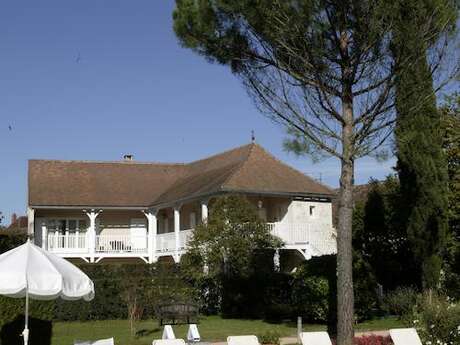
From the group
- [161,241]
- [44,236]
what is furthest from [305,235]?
[44,236]

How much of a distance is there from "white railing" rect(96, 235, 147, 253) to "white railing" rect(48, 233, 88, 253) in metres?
0.83

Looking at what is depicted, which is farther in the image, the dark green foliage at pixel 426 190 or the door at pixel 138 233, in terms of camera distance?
the door at pixel 138 233

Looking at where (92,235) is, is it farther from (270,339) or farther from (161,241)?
(270,339)

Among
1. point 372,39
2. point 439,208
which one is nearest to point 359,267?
point 439,208

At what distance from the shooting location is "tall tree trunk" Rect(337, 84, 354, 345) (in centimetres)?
1354

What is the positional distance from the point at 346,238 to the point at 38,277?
5902 millimetres

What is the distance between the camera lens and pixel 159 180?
42.1m

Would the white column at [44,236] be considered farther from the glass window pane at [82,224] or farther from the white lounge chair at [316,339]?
the white lounge chair at [316,339]

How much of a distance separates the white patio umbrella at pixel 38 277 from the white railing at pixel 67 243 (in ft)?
84.7

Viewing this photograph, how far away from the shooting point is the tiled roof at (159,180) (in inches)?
1286

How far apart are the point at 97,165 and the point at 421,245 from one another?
25.5 meters

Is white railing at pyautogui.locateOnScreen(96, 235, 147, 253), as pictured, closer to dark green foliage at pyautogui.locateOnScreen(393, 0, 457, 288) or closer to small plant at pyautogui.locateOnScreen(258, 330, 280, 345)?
dark green foliage at pyautogui.locateOnScreen(393, 0, 457, 288)

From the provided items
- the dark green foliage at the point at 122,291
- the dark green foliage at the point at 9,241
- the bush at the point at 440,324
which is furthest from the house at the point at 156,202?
the bush at the point at 440,324

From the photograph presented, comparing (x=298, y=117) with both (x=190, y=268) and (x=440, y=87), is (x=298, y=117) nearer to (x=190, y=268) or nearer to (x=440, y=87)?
(x=440, y=87)
